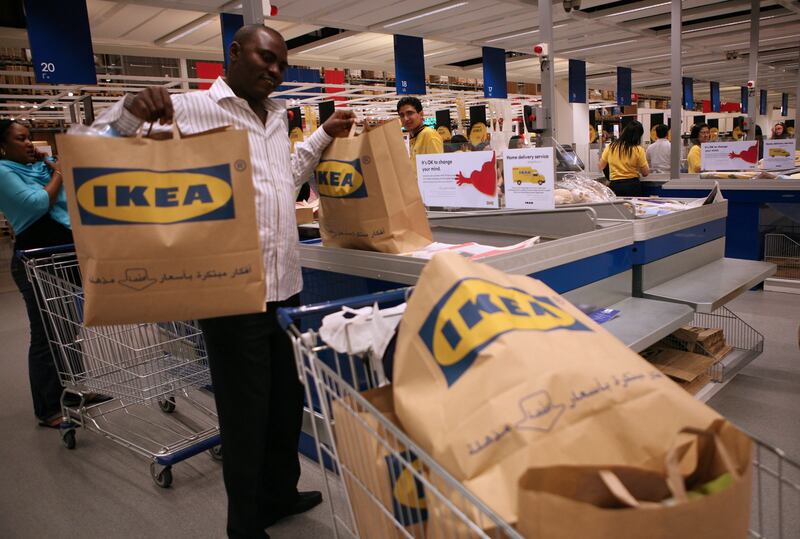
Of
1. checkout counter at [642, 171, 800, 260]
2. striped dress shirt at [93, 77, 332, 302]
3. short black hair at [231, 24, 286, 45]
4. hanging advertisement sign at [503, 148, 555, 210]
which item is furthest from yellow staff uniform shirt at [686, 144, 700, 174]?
short black hair at [231, 24, 286, 45]

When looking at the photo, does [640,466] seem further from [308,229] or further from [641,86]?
[641,86]

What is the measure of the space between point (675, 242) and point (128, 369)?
304 centimetres

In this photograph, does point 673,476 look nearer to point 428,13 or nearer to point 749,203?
point 749,203

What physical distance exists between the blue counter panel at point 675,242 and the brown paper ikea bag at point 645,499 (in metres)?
2.13

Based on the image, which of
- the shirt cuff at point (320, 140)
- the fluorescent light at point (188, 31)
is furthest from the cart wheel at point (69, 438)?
the fluorescent light at point (188, 31)

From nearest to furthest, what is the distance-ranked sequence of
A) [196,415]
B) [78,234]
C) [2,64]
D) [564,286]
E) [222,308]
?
[78,234] < [222,308] < [564,286] < [196,415] < [2,64]

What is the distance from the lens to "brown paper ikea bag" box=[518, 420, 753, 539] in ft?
2.59

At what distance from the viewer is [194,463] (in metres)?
3.17

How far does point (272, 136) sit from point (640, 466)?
1.52m

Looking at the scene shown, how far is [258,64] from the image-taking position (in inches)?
73.9

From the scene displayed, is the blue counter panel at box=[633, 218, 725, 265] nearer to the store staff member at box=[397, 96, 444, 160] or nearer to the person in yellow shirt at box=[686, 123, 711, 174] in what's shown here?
the store staff member at box=[397, 96, 444, 160]

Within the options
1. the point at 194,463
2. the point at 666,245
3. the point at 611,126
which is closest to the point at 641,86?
the point at 611,126

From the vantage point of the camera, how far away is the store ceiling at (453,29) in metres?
8.15

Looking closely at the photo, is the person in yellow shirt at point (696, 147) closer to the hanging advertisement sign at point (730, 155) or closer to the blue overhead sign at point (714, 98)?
the hanging advertisement sign at point (730, 155)
